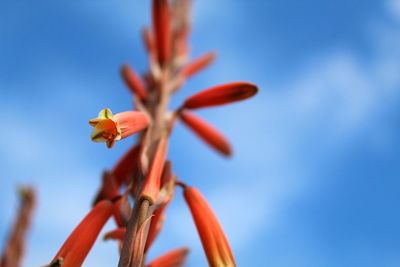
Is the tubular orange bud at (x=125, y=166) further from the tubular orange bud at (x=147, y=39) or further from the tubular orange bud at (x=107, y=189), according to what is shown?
the tubular orange bud at (x=147, y=39)

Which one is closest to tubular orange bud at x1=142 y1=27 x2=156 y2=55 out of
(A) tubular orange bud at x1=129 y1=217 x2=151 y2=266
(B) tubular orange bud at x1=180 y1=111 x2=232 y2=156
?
(B) tubular orange bud at x1=180 y1=111 x2=232 y2=156

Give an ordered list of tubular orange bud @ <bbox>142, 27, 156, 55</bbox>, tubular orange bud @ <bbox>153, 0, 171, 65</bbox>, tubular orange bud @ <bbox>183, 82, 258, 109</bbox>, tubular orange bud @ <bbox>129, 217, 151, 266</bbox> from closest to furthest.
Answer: tubular orange bud @ <bbox>129, 217, 151, 266</bbox>
tubular orange bud @ <bbox>183, 82, 258, 109</bbox>
tubular orange bud @ <bbox>153, 0, 171, 65</bbox>
tubular orange bud @ <bbox>142, 27, 156, 55</bbox>

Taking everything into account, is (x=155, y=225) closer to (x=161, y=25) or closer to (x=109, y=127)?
(x=109, y=127)

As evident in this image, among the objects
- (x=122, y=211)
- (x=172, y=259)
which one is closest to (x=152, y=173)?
(x=122, y=211)

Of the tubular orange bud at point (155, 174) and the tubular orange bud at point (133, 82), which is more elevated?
the tubular orange bud at point (133, 82)

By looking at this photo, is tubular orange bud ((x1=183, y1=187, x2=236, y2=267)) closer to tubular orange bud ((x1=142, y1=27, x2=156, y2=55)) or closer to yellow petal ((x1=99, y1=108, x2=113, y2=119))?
yellow petal ((x1=99, y1=108, x2=113, y2=119))

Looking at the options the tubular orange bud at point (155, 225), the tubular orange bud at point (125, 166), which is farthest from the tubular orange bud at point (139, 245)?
the tubular orange bud at point (125, 166)
